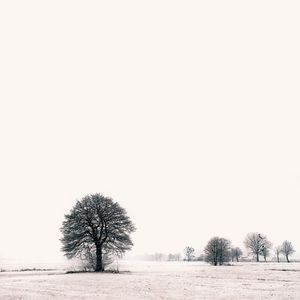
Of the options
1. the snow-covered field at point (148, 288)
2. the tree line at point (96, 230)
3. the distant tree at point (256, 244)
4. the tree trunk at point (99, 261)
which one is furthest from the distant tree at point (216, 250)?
the snow-covered field at point (148, 288)

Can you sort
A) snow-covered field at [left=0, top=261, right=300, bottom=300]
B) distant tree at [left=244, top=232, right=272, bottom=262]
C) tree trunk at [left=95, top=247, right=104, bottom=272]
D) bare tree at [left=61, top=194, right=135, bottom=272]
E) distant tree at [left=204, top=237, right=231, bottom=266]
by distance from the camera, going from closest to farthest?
1. snow-covered field at [left=0, top=261, right=300, bottom=300]
2. tree trunk at [left=95, top=247, right=104, bottom=272]
3. bare tree at [left=61, top=194, right=135, bottom=272]
4. distant tree at [left=204, top=237, right=231, bottom=266]
5. distant tree at [left=244, top=232, right=272, bottom=262]

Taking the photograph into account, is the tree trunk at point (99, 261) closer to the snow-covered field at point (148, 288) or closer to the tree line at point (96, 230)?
the tree line at point (96, 230)

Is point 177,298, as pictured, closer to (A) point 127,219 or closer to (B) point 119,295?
(B) point 119,295

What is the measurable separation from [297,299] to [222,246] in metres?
85.2

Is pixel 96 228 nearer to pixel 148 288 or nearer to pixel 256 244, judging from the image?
pixel 148 288

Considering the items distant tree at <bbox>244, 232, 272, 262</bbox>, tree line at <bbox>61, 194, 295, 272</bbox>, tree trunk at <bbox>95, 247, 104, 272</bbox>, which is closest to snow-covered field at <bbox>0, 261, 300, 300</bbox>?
tree trunk at <bbox>95, 247, 104, 272</bbox>

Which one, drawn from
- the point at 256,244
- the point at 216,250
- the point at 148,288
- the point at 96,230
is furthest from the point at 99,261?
the point at 256,244

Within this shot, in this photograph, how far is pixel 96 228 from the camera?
6241cm

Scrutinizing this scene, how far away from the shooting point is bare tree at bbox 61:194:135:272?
203ft

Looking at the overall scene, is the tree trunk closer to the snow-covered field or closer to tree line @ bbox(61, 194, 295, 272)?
tree line @ bbox(61, 194, 295, 272)

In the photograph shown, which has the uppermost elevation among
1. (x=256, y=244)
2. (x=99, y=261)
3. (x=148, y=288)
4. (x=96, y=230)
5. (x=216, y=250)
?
(x=96, y=230)

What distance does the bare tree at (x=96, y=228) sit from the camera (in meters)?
61.8

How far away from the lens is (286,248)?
156m

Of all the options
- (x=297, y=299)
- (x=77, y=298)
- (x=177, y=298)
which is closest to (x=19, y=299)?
(x=77, y=298)
